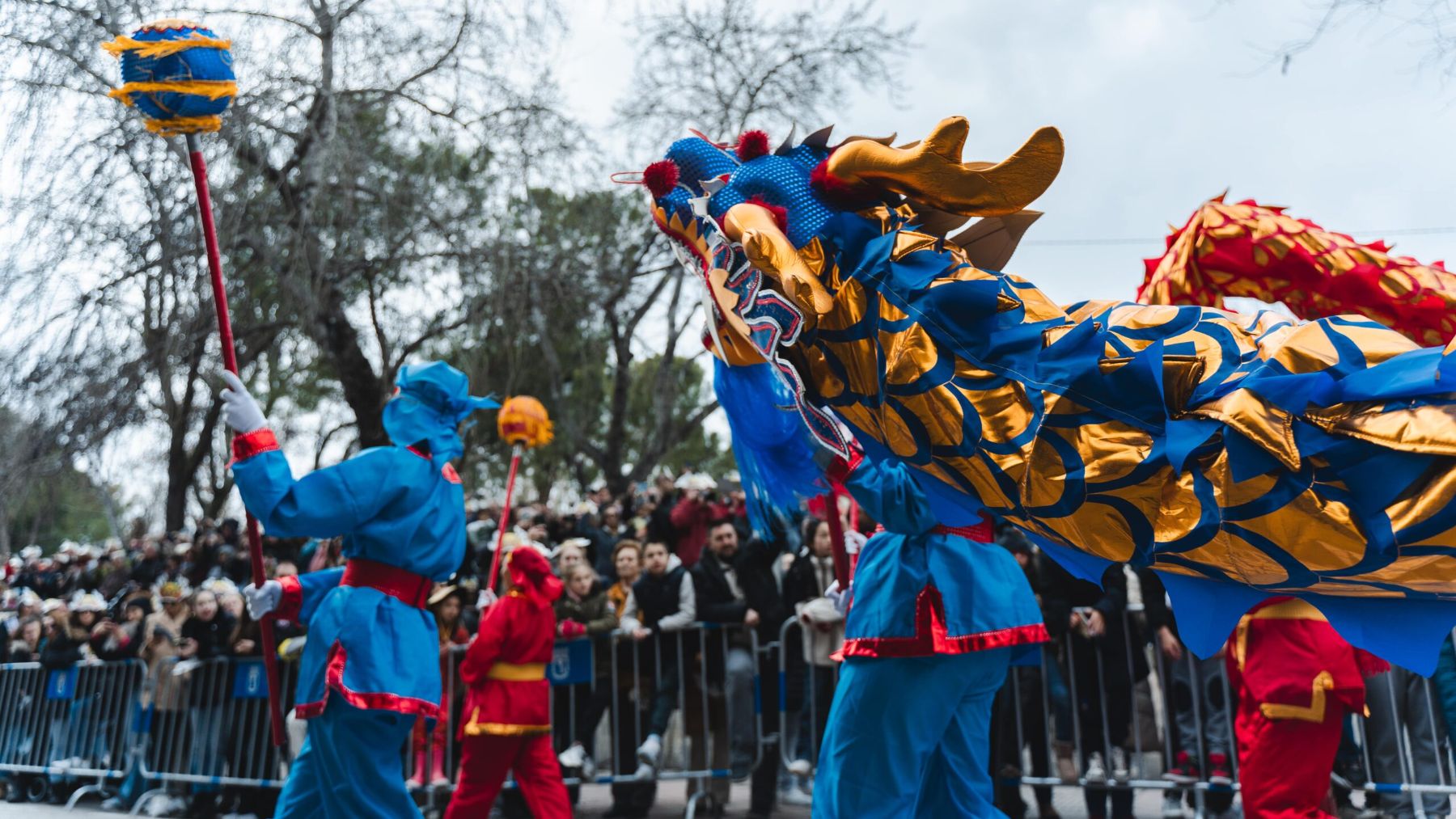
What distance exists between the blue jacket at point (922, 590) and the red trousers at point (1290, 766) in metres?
1.09

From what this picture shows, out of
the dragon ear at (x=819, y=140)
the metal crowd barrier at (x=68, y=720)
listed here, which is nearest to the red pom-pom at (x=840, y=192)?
the dragon ear at (x=819, y=140)

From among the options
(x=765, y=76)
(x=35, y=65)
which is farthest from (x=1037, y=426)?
(x=765, y=76)

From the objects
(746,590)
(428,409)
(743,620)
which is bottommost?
(743,620)

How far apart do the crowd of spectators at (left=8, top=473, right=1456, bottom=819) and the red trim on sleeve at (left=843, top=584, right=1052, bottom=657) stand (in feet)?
3.10

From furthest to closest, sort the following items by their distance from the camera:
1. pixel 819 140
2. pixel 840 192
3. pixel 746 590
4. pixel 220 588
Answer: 1. pixel 220 588
2. pixel 746 590
3. pixel 819 140
4. pixel 840 192

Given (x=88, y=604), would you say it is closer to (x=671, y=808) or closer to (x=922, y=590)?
(x=671, y=808)

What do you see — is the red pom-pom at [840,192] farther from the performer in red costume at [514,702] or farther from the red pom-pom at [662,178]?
the performer in red costume at [514,702]

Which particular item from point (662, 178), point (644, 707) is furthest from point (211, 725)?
point (662, 178)

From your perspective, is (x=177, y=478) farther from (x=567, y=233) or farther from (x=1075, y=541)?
(x=1075, y=541)

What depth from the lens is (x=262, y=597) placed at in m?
4.30

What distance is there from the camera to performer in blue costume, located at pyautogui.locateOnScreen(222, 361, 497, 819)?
3959 millimetres

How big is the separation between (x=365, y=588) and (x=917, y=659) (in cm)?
201

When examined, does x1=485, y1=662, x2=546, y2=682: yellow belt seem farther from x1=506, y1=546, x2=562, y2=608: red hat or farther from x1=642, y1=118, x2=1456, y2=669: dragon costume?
x1=642, y1=118, x2=1456, y2=669: dragon costume

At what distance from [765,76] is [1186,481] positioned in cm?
1023
